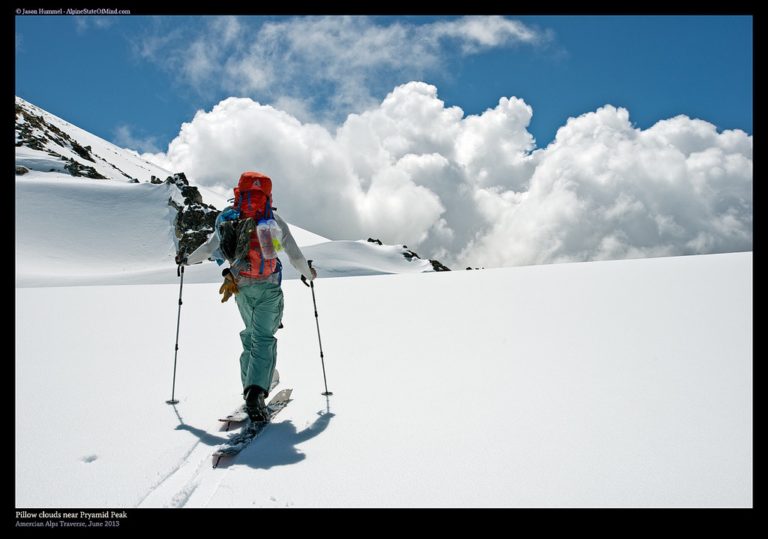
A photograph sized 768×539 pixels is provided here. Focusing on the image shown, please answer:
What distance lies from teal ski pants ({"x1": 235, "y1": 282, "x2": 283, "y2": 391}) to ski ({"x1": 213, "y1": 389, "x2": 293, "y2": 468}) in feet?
1.15

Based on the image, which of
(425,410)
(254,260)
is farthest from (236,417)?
(425,410)

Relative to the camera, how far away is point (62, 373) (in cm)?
528

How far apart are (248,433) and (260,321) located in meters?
1.19

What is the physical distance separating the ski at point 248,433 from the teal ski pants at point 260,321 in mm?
351

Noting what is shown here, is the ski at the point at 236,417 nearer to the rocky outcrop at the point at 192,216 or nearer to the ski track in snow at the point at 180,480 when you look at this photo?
the ski track in snow at the point at 180,480

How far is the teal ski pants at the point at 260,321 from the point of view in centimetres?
454

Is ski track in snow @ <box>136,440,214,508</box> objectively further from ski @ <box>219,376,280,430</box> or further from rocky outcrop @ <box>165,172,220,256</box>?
rocky outcrop @ <box>165,172,220,256</box>

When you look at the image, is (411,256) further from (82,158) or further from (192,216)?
(82,158)

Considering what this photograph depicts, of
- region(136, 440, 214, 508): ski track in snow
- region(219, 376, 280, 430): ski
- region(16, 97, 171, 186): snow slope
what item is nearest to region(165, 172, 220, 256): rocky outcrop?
region(16, 97, 171, 186): snow slope

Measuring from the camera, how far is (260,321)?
4656mm

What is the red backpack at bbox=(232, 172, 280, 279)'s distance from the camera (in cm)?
457
